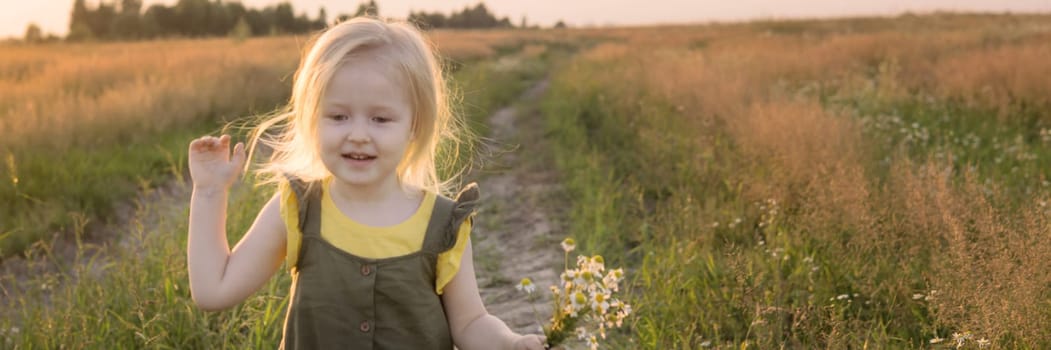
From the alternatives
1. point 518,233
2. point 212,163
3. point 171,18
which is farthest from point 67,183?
point 171,18

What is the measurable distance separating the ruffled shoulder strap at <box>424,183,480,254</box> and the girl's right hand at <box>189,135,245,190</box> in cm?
46

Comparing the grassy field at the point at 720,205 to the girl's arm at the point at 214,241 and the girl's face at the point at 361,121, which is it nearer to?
the girl's arm at the point at 214,241

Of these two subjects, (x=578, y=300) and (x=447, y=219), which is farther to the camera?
(x=447, y=219)

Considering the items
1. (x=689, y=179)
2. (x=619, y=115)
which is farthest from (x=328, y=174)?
(x=619, y=115)

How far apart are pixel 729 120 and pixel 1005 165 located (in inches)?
80.4

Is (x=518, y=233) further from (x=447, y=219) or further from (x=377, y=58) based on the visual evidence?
(x=377, y=58)

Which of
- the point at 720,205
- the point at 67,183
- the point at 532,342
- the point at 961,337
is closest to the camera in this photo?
the point at 532,342

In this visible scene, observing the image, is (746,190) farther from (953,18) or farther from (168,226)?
(953,18)

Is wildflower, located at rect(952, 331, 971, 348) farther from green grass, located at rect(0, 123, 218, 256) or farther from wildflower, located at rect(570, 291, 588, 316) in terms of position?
green grass, located at rect(0, 123, 218, 256)

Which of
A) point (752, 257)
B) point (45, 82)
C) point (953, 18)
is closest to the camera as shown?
point (752, 257)

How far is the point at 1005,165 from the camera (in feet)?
20.2

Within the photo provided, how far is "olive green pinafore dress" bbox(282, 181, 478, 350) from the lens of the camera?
6.66ft

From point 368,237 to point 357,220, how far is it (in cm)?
6

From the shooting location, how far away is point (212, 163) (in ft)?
6.52
